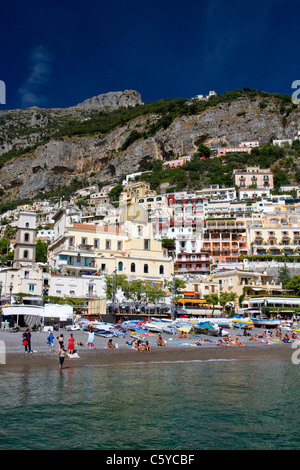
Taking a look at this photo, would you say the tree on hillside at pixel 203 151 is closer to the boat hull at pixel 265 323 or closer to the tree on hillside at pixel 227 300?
the tree on hillside at pixel 227 300

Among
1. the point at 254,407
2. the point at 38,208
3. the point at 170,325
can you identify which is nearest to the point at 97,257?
the point at 170,325

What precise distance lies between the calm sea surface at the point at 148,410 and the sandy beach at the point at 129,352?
2309mm

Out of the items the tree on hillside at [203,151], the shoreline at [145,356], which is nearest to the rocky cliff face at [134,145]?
the tree on hillside at [203,151]

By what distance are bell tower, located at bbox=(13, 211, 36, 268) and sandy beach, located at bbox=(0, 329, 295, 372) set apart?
71.9 feet

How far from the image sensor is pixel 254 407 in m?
15.4

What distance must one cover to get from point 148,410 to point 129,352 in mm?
13533

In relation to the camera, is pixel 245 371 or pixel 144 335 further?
pixel 144 335

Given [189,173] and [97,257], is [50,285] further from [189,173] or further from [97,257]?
[189,173]

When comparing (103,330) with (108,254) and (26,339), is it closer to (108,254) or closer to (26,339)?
(26,339)

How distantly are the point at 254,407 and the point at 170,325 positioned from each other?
25.3 meters

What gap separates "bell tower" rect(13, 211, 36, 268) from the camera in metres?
54.5

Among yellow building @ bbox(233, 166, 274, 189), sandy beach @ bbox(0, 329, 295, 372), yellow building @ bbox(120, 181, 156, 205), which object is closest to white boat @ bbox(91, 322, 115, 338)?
sandy beach @ bbox(0, 329, 295, 372)

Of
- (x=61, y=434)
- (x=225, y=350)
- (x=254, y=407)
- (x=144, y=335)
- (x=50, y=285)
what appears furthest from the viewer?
(x=50, y=285)

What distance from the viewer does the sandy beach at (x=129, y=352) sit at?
23719 mm
